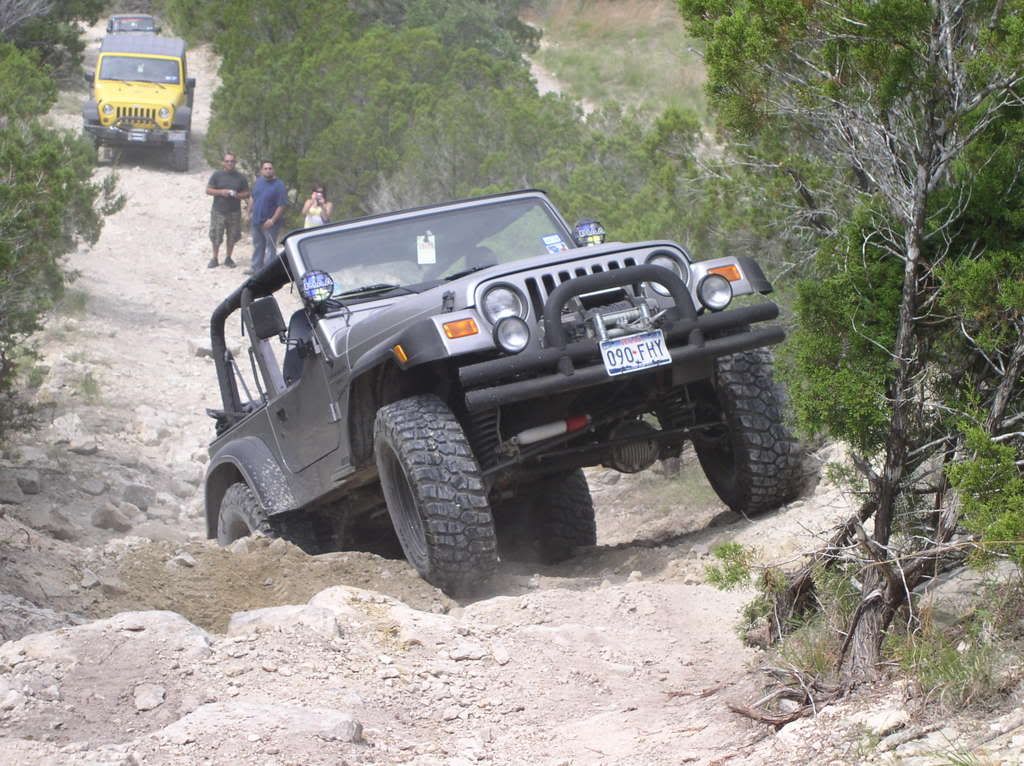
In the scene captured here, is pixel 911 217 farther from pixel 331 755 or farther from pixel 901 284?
pixel 331 755

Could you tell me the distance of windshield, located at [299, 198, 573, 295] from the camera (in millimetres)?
7496

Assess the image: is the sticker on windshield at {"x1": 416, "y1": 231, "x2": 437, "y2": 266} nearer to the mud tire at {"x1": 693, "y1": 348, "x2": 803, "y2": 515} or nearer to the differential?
the differential

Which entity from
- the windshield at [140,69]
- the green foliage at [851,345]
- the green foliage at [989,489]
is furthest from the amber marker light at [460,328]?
the windshield at [140,69]

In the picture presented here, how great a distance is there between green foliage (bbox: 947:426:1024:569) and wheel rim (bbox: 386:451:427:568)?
124 inches

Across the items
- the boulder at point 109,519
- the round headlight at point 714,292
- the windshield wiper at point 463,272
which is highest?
the windshield wiper at point 463,272

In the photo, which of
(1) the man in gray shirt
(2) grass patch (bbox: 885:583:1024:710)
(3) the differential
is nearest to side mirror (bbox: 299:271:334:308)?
(3) the differential

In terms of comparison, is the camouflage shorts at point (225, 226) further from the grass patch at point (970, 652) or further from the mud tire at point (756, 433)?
the grass patch at point (970, 652)

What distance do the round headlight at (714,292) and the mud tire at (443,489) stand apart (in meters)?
1.23

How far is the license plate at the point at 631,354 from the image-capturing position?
6.02 m

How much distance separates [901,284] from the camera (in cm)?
425

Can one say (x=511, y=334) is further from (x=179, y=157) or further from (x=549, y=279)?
(x=179, y=157)

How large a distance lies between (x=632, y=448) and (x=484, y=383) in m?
1.10

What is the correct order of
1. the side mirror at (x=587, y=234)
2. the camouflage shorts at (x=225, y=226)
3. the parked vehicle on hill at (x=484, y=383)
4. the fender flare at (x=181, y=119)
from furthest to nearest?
the fender flare at (x=181, y=119) → the camouflage shorts at (x=225, y=226) → the side mirror at (x=587, y=234) → the parked vehicle on hill at (x=484, y=383)

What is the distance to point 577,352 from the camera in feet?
19.7
